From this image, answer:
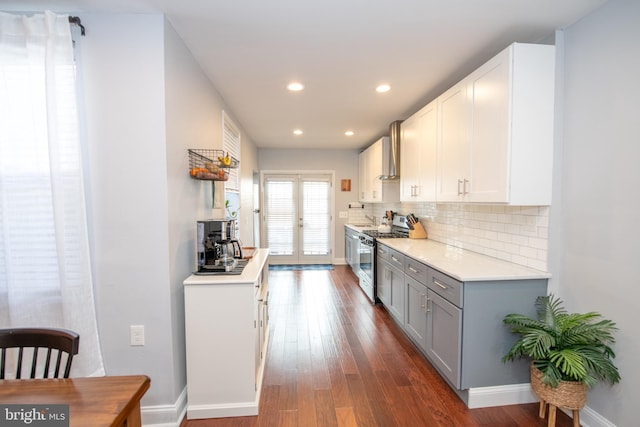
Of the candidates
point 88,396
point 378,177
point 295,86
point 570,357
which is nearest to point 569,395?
point 570,357

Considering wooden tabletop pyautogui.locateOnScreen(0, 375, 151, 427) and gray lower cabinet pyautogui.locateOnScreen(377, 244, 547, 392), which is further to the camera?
gray lower cabinet pyautogui.locateOnScreen(377, 244, 547, 392)

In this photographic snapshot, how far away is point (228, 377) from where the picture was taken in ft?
6.23

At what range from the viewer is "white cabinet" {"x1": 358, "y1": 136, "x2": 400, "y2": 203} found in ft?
14.7

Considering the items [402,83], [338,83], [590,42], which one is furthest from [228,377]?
[590,42]

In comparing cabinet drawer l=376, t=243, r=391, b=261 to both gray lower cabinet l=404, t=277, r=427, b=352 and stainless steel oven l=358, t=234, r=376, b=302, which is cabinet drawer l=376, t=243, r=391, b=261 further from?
gray lower cabinet l=404, t=277, r=427, b=352

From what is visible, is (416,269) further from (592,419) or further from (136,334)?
(136,334)

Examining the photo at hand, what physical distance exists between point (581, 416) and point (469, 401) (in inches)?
25.8

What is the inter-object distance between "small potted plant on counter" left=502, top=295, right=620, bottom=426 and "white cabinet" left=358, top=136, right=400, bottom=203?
304 cm

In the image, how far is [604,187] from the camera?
1.68 meters

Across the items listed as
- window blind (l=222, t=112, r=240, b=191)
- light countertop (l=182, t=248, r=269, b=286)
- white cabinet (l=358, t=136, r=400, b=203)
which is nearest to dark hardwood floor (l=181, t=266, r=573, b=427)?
light countertop (l=182, t=248, r=269, b=286)

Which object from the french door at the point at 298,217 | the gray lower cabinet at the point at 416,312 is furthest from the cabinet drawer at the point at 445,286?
the french door at the point at 298,217

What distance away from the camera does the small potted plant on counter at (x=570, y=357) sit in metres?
1.56

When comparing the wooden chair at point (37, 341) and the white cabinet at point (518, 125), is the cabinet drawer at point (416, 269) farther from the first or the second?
the wooden chair at point (37, 341)
